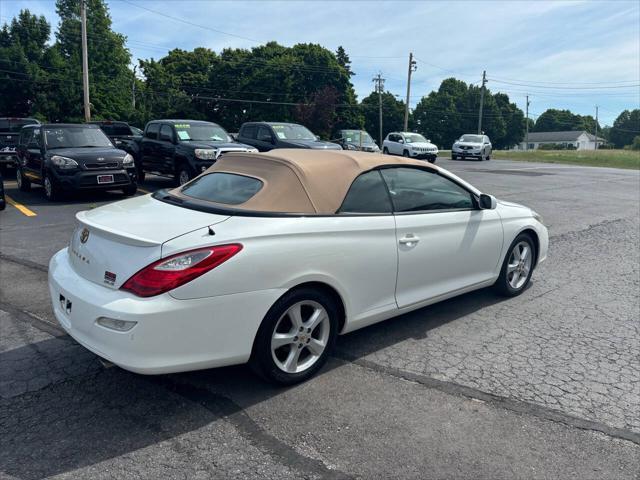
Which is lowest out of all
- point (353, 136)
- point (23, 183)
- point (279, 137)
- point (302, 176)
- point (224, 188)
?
point (23, 183)

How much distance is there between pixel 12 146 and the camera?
16.4 metres

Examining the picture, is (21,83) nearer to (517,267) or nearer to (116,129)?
(116,129)

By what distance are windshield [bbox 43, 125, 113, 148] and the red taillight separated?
10.2 m

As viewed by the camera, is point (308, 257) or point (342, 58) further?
point (342, 58)

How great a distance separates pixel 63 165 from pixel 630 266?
1059cm

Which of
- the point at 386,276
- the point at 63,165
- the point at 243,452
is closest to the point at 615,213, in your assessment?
the point at 386,276

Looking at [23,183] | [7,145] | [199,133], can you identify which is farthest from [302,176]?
[7,145]

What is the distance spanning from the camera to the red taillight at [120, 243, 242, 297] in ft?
9.18

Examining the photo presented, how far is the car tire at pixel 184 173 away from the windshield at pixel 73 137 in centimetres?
169

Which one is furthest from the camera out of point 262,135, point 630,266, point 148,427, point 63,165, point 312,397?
point 262,135

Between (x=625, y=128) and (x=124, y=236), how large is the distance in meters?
157

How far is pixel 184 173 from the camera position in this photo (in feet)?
40.4

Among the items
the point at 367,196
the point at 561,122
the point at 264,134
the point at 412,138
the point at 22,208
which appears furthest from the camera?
the point at 561,122

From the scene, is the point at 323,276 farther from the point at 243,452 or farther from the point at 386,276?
the point at 243,452
